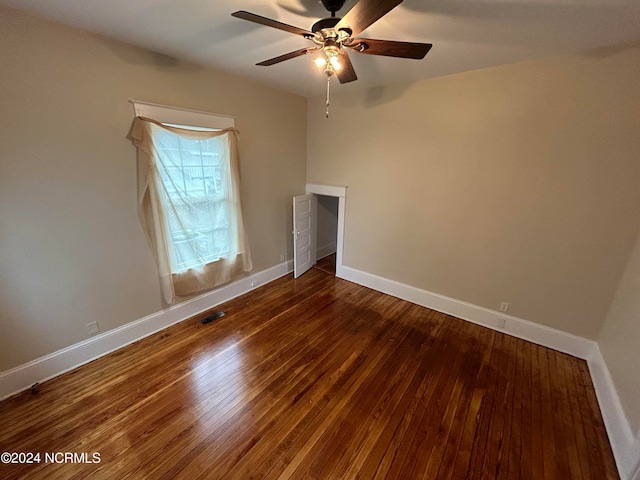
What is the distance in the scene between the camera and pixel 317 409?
201 centimetres

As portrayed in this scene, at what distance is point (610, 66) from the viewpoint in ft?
6.98

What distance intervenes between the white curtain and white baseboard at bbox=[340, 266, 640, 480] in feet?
6.52

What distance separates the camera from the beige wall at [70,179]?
188 cm

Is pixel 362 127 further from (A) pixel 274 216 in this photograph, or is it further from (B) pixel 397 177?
(A) pixel 274 216

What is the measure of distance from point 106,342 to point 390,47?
3525mm

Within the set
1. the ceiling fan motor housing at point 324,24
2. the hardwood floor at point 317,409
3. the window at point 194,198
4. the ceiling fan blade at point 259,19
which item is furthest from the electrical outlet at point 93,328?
the ceiling fan motor housing at point 324,24

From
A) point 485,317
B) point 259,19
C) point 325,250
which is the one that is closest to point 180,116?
point 259,19

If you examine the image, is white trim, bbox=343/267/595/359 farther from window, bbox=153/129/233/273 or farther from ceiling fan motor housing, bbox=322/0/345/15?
ceiling fan motor housing, bbox=322/0/345/15

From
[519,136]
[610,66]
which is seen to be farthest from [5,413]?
[610,66]

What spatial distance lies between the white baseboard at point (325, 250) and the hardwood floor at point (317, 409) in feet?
7.51

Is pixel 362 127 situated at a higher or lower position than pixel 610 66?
lower

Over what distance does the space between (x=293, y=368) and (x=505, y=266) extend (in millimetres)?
2543

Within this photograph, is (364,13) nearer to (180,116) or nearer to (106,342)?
(180,116)

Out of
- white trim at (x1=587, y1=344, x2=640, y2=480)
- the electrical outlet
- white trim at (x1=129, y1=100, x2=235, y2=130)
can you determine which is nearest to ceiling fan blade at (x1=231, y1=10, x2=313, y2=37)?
white trim at (x1=129, y1=100, x2=235, y2=130)
